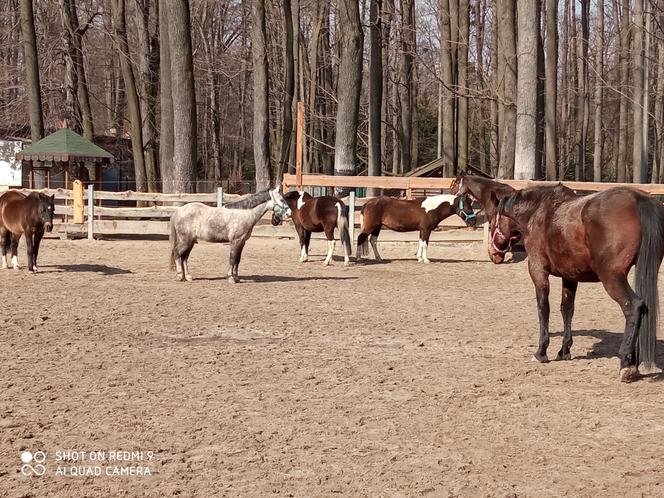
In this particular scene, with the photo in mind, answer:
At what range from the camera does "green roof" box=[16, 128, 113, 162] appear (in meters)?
28.6

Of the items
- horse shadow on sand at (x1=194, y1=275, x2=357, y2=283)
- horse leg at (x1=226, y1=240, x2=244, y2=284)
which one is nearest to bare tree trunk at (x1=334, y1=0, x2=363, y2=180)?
horse shadow on sand at (x1=194, y1=275, x2=357, y2=283)

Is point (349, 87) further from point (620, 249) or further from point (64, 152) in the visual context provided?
point (620, 249)

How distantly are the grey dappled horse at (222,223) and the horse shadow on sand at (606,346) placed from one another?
5.70 m

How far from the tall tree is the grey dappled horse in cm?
1114

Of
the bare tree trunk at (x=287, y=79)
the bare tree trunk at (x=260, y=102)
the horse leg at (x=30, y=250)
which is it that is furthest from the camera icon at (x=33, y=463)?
the bare tree trunk at (x=287, y=79)

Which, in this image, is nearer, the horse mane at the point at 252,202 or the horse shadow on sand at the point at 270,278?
the horse mane at the point at 252,202

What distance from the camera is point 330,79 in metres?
47.4

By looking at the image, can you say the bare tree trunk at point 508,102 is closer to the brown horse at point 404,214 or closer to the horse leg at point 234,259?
the brown horse at point 404,214

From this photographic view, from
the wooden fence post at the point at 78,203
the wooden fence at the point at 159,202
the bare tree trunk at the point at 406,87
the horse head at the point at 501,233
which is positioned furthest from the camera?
the bare tree trunk at the point at 406,87

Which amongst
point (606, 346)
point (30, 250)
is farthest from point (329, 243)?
point (606, 346)

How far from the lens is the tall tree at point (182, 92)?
2464 centimetres

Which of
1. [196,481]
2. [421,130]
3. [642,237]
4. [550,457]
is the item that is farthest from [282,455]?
[421,130]

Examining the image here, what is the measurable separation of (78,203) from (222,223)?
10.4 meters

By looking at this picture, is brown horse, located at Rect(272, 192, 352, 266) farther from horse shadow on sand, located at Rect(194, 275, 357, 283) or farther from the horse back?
the horse back
